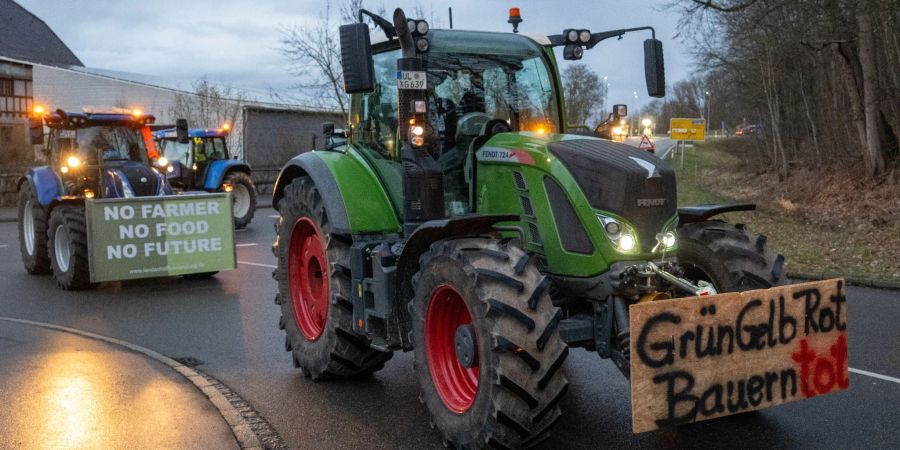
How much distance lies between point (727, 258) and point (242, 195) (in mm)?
19557

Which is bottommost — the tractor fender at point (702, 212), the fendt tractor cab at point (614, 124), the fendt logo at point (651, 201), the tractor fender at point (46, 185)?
the tractor fender at point (702, 212)

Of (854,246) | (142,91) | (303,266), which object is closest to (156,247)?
(303,266)

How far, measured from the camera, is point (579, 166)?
18.3 ft

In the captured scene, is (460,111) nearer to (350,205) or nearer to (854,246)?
(350,205)

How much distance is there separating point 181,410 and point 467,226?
2.56 meters

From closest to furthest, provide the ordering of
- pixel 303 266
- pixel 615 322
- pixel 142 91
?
pixel 615 322 < pixel 303 266 < pixel 142 91

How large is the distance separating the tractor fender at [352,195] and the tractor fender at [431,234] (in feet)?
2.54

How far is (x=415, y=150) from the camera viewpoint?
623 centimetres

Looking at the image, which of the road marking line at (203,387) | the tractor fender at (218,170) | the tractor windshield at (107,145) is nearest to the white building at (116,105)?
the tractor fender at (218,170)

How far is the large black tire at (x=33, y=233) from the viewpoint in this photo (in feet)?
47.4

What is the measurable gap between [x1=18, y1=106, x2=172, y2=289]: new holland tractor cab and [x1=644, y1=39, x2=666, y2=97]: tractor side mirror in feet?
32.3

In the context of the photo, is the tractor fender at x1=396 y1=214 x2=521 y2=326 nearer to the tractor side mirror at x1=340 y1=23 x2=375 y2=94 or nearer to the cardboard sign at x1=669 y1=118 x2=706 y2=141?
the tractor side mirror at x1=340 y1=23 x2=375 y2=94

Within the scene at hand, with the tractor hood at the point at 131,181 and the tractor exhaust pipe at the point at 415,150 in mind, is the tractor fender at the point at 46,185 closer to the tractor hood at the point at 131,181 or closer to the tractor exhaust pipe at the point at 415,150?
the tractor hood at the point at 131,181

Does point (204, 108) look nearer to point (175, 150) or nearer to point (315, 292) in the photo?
point (175, 150)
